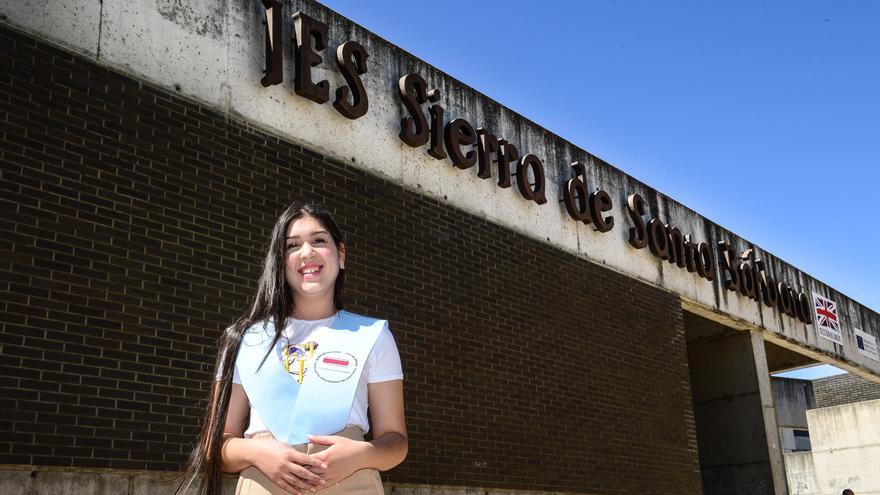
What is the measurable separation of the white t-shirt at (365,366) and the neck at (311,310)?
0.10 feet

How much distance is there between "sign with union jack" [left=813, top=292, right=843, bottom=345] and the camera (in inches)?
762

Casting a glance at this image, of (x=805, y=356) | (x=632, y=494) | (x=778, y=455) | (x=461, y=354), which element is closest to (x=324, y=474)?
(x=461, y=354)

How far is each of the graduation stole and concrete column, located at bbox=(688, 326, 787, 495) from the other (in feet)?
48.5

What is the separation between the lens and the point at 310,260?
257 cm

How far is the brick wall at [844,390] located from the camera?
2928 cm

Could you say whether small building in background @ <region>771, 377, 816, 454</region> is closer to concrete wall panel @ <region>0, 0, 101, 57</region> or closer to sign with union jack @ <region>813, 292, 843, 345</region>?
sign with union jack @ <region>813, 292, 843, 345</region>

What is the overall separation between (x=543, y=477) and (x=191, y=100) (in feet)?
19.3

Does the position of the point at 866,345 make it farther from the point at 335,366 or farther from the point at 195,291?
the point at 335,366

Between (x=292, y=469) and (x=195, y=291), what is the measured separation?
536cm

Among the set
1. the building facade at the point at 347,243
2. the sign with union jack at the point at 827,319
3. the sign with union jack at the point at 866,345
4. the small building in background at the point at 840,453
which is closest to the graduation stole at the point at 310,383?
the building facade at the point at 347,243

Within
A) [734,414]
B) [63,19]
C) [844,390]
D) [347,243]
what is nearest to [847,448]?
[844,390]

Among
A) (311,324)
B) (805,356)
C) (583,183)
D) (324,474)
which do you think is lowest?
(324,474)

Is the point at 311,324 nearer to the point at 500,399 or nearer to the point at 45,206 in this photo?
the point at 45,206

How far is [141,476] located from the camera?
21.6ft
